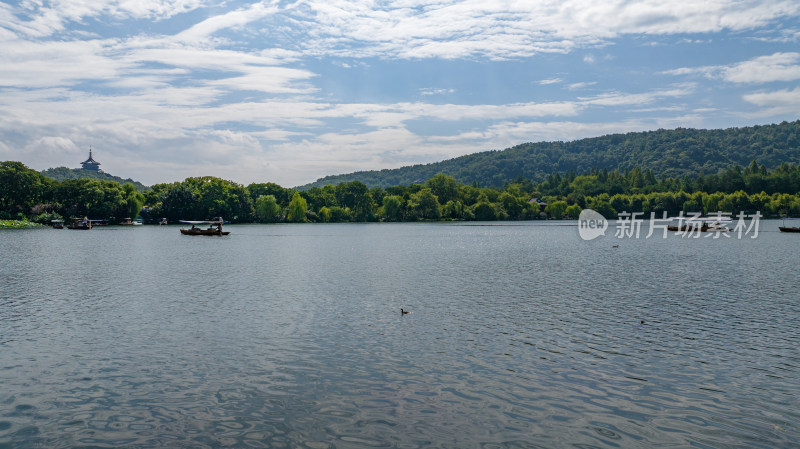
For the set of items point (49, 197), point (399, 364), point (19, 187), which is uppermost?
point (19, 187)

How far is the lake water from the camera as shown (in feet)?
49.2

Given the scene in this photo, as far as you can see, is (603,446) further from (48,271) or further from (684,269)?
(48,271)

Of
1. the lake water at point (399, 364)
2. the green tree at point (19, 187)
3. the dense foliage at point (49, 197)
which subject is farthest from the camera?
the dense foliage at point (49, 197)

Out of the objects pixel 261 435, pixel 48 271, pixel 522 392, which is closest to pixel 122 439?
pixel 261 435

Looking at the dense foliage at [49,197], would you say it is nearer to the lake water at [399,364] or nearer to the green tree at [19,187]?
the green tree at [19,187]

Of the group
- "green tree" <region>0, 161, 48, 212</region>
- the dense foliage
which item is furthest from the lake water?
the dense foliage

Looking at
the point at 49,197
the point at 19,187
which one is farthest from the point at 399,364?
the point at 49,197

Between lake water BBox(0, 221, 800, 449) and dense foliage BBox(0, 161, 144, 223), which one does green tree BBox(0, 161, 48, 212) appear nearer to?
→ dense foliage BBox(0, 161, 144, 223)

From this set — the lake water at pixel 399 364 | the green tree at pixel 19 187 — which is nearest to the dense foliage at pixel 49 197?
the green tree at pixel 19 187

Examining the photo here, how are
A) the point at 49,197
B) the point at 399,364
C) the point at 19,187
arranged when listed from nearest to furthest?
1. the point at 399,364
2. the point at 19,187
3. the point at 49,197

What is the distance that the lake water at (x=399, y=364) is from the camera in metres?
15.0

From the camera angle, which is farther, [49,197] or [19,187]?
[49,197]

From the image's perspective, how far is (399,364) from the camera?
21.2m

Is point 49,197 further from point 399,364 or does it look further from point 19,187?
point 399,364
